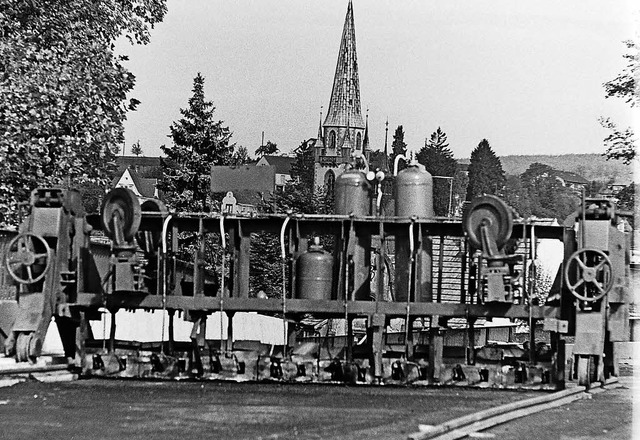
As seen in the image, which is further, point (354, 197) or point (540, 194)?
point (540, 194)

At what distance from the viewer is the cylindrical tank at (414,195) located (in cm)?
1958

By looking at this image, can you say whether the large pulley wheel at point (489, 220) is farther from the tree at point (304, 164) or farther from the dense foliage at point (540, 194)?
the tree at point (304, 164)

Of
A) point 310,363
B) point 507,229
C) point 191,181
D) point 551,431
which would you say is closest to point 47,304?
point 310,363

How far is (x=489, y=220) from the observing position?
17797 millimetres

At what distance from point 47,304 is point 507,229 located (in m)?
7.28

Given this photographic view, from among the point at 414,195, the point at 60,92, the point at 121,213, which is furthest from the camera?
the point at 60,92

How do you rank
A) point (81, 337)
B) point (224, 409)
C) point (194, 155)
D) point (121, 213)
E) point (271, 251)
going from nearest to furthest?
point (224, 409)
point (121, 213)
point (81, 337)
point (194, 155)
point (271, 251)

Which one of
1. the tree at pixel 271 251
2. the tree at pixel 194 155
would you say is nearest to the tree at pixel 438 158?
the tree at pixel 271 251

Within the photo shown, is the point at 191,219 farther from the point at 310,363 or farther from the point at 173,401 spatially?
the point at 173,401

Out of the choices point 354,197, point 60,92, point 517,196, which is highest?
point 517,196

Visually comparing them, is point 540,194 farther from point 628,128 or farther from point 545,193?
point 628,128

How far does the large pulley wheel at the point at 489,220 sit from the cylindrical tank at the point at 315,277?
261 cm

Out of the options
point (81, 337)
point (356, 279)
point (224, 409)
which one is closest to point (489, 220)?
point (356, 279)

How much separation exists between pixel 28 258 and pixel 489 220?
7158mm
